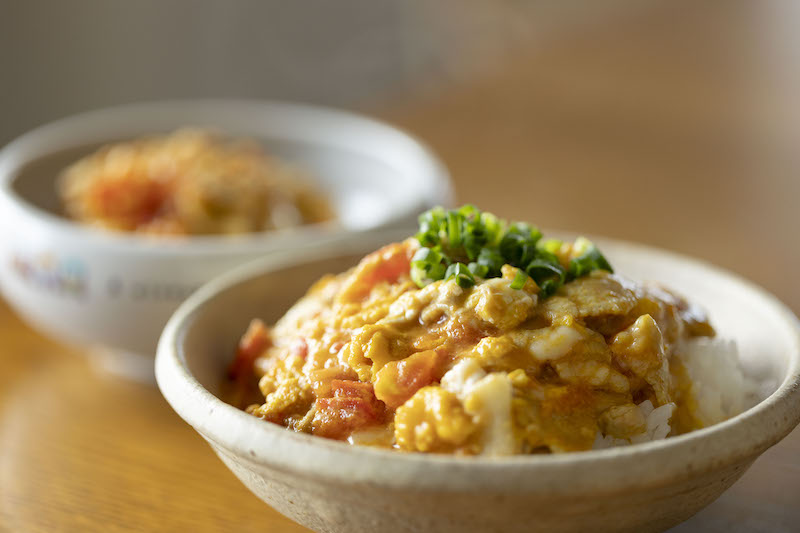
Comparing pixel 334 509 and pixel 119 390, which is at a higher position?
pixel 334 509

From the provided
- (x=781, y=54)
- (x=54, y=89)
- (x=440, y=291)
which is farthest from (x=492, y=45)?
(x=440, y=291)

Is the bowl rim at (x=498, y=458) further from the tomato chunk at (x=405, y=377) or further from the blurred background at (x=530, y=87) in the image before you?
the blurred background at (x=530, y=87)

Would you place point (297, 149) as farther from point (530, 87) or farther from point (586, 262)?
point (530, 87)

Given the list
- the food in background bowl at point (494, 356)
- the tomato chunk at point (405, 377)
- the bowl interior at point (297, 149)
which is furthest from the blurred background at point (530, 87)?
the tomato chunk at point (405, 377)

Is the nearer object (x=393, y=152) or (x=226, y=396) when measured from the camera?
(x=226, y=396)

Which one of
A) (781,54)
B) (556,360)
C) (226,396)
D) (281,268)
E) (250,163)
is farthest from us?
(781,54)

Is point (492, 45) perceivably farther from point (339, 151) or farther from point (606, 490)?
point (606, 490)

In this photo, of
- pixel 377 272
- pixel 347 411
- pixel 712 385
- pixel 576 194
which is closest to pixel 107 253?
pixel 377 272
